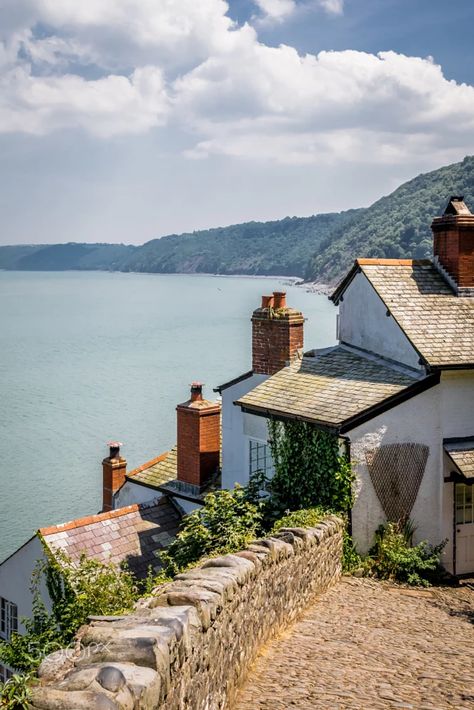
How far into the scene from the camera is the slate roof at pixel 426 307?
51.6ft

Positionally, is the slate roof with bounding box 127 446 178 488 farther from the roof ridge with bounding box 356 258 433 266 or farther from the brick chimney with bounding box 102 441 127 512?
the roof ridge with bounding box 356 258 433 266

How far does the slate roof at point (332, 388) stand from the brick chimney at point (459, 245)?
9.16ft

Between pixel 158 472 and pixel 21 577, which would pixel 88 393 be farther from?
pixel 21 577

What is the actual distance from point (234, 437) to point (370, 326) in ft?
14.7

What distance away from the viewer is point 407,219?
146m

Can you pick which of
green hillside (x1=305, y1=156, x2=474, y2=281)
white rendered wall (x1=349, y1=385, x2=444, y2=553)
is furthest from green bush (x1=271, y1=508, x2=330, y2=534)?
green hillside (x1=305, y1=156, x2=474, y2=281)

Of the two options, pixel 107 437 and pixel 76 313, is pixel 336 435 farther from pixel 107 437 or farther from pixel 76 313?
pixel 76 313

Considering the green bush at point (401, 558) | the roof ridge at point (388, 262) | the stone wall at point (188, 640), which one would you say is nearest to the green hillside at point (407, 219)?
the roof ridge at point (388, 262)

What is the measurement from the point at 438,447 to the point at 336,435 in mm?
2305

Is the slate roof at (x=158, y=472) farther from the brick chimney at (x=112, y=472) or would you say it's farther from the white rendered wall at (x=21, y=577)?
the white rendered wall at (x=21, y=577)

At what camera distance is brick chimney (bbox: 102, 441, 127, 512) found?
2333 centimetres

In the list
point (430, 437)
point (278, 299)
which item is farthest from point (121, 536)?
point (430, 437)

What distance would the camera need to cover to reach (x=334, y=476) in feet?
48.4

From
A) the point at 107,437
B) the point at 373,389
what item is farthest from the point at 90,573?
the point at 107,437
